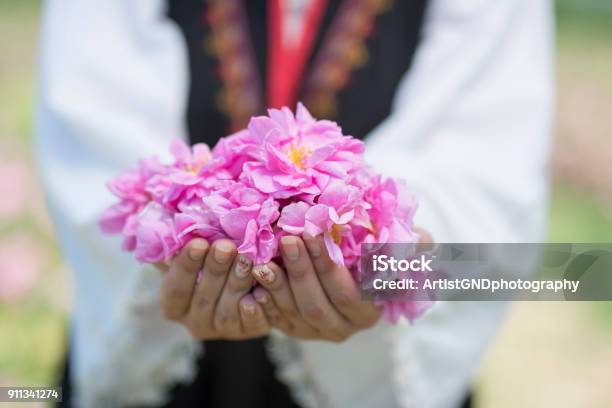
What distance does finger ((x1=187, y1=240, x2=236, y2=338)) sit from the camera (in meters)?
0.69

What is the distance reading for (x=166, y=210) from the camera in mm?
718

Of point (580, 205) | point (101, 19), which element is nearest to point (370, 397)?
point (101, 19)

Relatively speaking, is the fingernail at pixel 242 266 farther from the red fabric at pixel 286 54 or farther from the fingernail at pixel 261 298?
the red fabric at pixel 286 54

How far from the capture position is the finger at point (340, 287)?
2.29 feet

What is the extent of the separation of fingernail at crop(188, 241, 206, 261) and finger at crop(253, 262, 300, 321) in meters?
0.05

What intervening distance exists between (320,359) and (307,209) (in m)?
0.38

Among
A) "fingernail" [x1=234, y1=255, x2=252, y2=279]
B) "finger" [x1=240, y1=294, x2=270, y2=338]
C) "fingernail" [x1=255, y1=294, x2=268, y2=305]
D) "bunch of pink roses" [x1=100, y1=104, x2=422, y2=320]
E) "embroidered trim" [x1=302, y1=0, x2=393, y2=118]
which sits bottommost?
"finger" [x1=240, y1=294, x2=270, y2=338]

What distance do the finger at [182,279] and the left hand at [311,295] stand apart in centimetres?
5

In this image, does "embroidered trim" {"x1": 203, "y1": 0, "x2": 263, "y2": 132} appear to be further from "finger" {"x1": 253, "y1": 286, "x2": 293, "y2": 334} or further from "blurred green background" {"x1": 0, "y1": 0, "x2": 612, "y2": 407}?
"blurred green background" {"x1": 0, "y1": 0, "x2": 612, "y2": 407}

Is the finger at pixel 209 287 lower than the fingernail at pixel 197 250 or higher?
lower

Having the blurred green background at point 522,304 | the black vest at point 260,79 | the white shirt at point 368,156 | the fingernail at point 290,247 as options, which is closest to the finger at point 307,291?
the fingernail at point 290,247

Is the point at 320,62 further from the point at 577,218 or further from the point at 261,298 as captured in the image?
the point at 577,218

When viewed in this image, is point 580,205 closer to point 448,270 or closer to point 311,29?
point 311,29

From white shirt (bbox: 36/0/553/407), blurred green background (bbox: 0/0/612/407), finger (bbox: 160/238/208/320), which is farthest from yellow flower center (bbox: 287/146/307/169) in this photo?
blurred green background (bbox: 0/0/612/407)
